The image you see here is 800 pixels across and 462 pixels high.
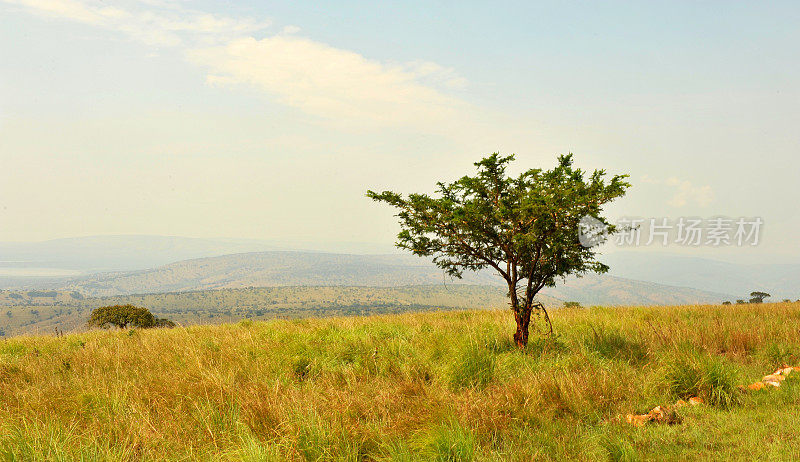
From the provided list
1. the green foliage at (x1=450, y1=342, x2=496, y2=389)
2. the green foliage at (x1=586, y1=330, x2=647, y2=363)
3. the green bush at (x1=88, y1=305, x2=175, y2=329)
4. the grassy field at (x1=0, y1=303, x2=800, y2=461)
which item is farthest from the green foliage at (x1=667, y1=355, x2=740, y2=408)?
the green bush at (x1=88, y1=305, x2=175, y2=329)

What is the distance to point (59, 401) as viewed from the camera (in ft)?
21.3

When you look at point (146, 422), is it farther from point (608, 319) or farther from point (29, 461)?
point (608, 319)

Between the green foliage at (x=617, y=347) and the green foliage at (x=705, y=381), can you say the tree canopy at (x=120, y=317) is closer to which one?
the green foliage at (x=617, y=347)

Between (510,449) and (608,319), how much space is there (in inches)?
421

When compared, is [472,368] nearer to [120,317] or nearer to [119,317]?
[120,317]

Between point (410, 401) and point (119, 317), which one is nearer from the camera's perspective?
point (410, 401)

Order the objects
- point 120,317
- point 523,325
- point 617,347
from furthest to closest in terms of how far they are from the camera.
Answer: point 120,317 < point 523,325 < point 617,347

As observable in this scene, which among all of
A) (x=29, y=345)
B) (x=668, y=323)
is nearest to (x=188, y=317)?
(x=29, y=345)

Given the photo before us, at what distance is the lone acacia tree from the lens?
8797mm

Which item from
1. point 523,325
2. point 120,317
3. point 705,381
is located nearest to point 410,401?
point 705,381

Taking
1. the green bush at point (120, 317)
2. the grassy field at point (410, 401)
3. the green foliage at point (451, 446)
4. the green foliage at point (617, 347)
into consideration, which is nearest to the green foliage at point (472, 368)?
the grassy field at point (410, 401)

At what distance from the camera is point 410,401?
221 inches

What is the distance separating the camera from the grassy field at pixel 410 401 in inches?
173

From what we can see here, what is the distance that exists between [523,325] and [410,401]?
4.82m
